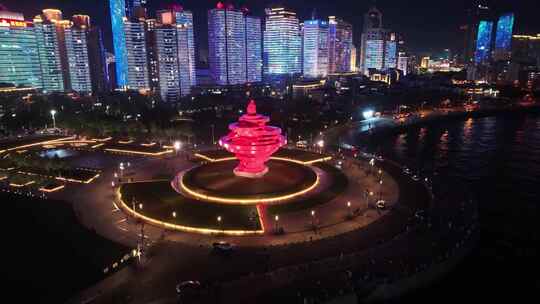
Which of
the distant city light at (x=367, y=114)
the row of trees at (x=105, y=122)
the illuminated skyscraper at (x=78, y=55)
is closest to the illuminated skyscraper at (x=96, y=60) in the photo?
the illuminated skyscraper at (x=78, y=55)

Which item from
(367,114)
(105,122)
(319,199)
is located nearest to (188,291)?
(319,199)

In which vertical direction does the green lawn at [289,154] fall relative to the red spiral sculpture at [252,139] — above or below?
below

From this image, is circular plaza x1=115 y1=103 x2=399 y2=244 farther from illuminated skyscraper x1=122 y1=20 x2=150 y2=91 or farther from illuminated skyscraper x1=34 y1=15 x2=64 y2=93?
illuminated skyscraper x1=34 y1=15 x2=64 y2=93

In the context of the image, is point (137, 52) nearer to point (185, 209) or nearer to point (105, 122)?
point (105, 122)

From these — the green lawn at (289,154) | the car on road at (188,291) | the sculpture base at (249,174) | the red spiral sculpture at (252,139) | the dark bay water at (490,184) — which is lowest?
the dark bay water at (490,184)

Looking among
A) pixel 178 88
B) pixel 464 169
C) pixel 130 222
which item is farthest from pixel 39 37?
pixel 464 169

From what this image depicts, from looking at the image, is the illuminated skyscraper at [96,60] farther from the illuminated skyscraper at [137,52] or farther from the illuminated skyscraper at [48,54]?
the illuminated skyscraper at [137,52]
